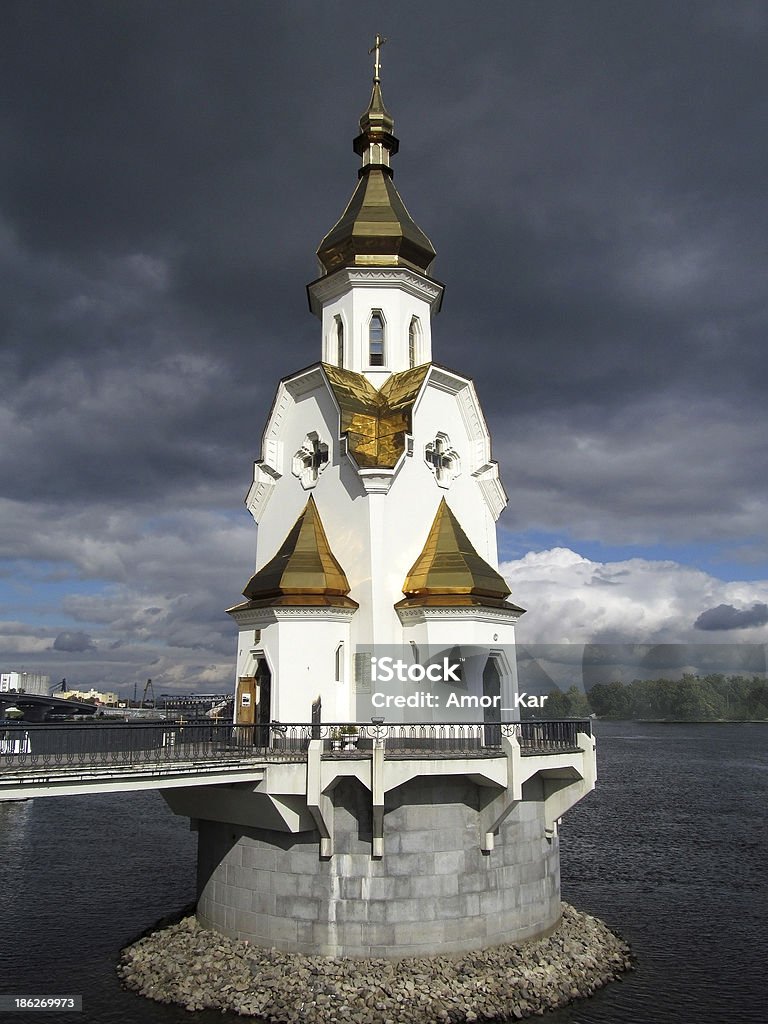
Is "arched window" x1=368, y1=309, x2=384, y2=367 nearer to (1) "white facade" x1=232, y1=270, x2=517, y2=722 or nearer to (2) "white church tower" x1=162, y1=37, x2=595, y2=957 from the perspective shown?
(2) "white church tower" x1=162, y1=37, x2=595, y2=957

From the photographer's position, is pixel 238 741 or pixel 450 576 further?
pixel 450 576

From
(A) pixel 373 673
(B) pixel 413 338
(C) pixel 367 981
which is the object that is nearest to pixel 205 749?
(A) pixel 373 673

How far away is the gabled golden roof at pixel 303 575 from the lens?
2114cm

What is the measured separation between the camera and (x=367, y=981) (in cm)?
1584

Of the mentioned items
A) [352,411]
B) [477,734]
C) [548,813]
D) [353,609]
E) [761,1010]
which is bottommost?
[761,1010]

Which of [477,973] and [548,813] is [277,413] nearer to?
[548,813]

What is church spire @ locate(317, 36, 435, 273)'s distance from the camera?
1033 inches

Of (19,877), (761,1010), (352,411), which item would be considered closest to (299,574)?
(352,411)

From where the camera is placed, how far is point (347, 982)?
1584 centimetres

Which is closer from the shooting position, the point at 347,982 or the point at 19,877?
the point at 347,982

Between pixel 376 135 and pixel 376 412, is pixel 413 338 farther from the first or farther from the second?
pixel 376 135

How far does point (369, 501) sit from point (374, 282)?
8.19 m

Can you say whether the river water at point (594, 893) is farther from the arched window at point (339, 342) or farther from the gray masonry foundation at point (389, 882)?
the arched window at point (339, 342)

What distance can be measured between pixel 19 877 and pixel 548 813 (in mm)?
18995
